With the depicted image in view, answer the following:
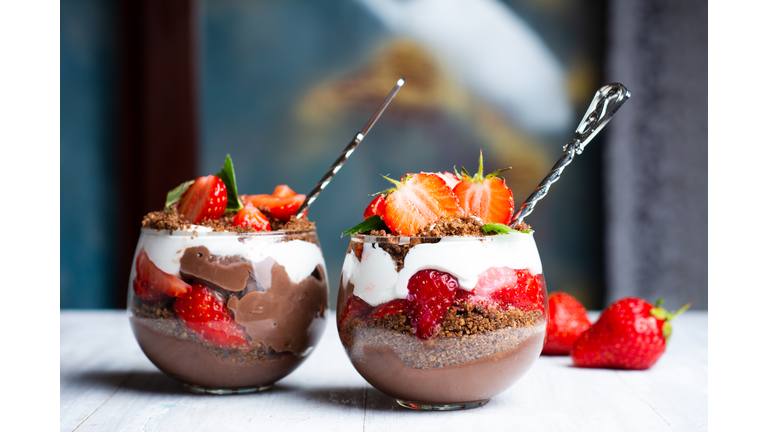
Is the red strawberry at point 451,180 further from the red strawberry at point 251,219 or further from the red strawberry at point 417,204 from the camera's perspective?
the red strawberry at point 251,219

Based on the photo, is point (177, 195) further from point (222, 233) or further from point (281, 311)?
point (281, 311)

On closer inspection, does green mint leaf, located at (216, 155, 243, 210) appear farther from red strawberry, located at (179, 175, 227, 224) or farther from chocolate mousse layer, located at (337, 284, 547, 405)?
chocolate mousse layer, located at (337, 284, 547, 405)

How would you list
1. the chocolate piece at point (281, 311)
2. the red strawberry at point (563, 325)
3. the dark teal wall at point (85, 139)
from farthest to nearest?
1. the dark teal wall at point (85, 139)
2. the red strawberry at point (563, 325)
3. the chocolate piece at point (281, 311)

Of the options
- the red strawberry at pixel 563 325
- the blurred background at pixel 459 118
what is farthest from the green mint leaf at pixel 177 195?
the blurred background at pixel 459 118

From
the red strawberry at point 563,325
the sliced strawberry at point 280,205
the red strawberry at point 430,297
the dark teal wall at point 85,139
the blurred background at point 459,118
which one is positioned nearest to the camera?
the red strawberry at point 430,297

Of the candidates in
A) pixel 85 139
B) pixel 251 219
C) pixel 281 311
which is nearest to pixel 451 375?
pixel 281 311
